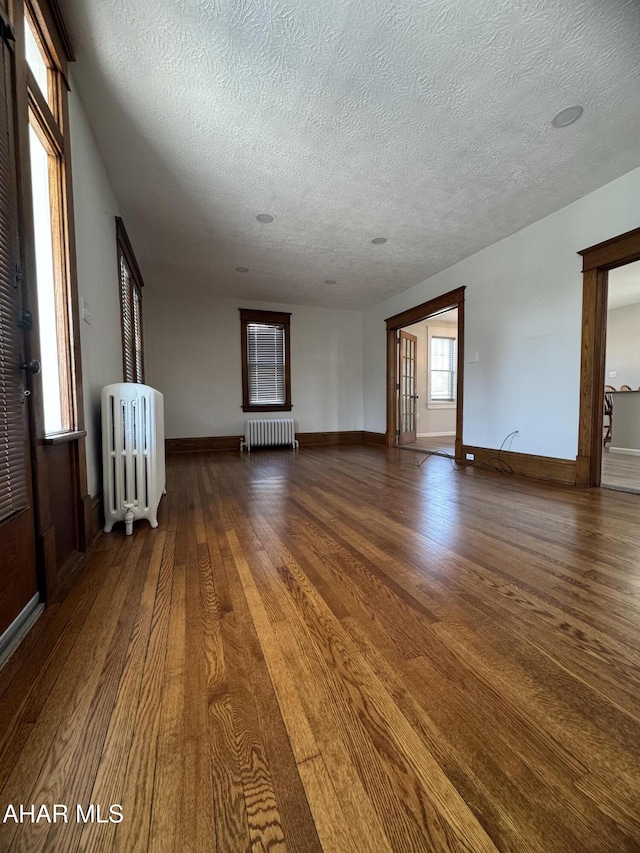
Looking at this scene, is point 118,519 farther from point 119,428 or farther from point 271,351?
point 271,351

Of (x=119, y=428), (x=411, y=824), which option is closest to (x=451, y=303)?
(x=119, y=428)

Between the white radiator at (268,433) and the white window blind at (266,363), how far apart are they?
424mm

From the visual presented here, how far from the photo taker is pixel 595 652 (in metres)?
1.05

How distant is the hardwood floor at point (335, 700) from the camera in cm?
62

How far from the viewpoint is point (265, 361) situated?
639 centimetres

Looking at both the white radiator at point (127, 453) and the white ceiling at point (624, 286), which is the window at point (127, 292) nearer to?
the white radiator at point (127, 453)

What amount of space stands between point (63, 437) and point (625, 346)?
937 cm

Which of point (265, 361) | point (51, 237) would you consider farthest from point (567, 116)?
point (265, 361)

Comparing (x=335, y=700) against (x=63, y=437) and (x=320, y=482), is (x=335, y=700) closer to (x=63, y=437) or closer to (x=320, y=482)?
(x=63, y=437)

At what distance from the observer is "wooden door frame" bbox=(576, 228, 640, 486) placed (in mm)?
3062

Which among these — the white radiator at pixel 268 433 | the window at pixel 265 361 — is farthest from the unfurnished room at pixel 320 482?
the window at pixel 265 361

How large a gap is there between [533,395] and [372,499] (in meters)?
2.26

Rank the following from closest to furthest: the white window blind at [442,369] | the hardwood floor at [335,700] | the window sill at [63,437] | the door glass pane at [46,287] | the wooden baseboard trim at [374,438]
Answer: the hardwood floor at [335,700]
the window sill at [63,437]
the door glass pane at [46,287]
the wooden baseboard trim at [374,438]
the white window blind at [442,369]

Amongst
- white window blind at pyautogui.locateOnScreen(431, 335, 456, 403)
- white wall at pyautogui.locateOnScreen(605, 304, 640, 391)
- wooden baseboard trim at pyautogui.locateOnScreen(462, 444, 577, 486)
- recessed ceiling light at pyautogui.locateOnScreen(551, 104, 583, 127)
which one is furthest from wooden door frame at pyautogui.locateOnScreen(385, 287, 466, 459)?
white wall at pyautogui.locateOnScreen(605, 304, 640, 391)
